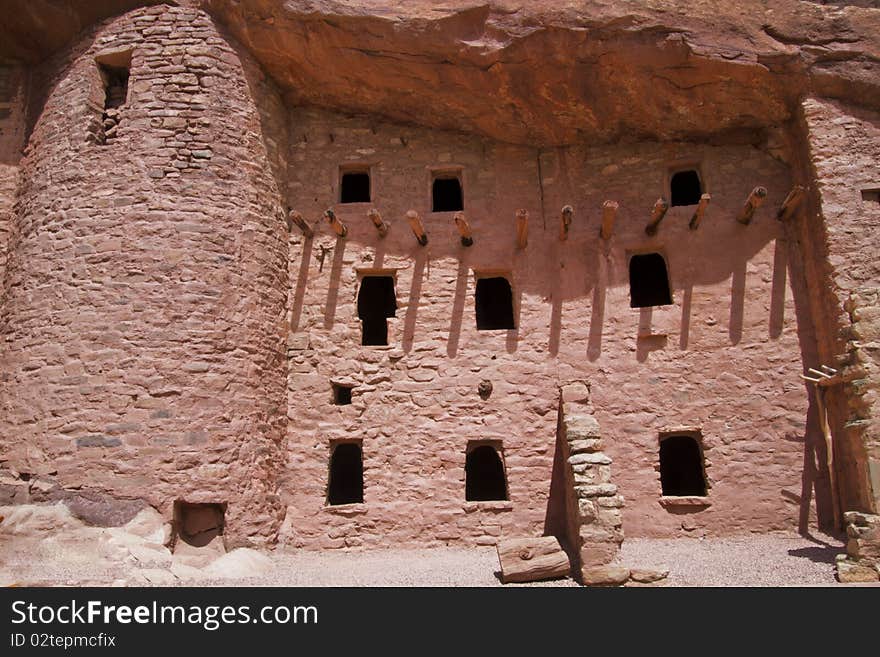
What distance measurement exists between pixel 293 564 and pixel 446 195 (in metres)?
6.68

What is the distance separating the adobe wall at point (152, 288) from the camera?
954cm

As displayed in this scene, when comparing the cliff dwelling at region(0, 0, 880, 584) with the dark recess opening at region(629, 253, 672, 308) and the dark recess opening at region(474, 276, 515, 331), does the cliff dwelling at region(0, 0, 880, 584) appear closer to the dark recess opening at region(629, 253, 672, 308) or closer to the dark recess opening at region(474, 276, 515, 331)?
the dark recess opening at region(629, 253, 672, 308)

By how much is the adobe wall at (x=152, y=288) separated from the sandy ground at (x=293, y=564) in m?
0.41

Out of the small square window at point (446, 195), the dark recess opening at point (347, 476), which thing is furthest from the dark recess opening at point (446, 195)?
the dark recess opening at point (347, 476)

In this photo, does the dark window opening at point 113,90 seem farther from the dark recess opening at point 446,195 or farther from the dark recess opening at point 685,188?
the dark recess opening at point 685,188

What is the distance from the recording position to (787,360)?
36.6ft

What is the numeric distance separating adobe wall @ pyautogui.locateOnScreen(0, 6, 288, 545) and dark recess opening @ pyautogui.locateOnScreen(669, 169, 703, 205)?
258 inches

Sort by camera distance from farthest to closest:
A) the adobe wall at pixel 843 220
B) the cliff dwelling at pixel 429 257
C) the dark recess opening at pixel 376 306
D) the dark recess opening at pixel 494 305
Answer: the dark recess opening at pixel 494 305
the dark recess opening at pixel 376 306
the adobe wall at pixel 843 220
the cliff dwelling at pixel 429 257

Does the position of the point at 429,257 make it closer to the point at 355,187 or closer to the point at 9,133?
the point at 355,187

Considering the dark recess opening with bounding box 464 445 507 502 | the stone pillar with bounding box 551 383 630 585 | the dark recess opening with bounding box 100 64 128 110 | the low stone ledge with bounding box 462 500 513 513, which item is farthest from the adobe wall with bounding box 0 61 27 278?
the stone pillar with bounding box 551 383 630 585

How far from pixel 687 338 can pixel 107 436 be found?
320 inches

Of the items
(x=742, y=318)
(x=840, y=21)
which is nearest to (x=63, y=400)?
(x=742, y=318)

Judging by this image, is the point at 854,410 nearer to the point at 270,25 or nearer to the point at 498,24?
the point at 498,24

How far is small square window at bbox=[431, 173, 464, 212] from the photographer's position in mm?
13109
